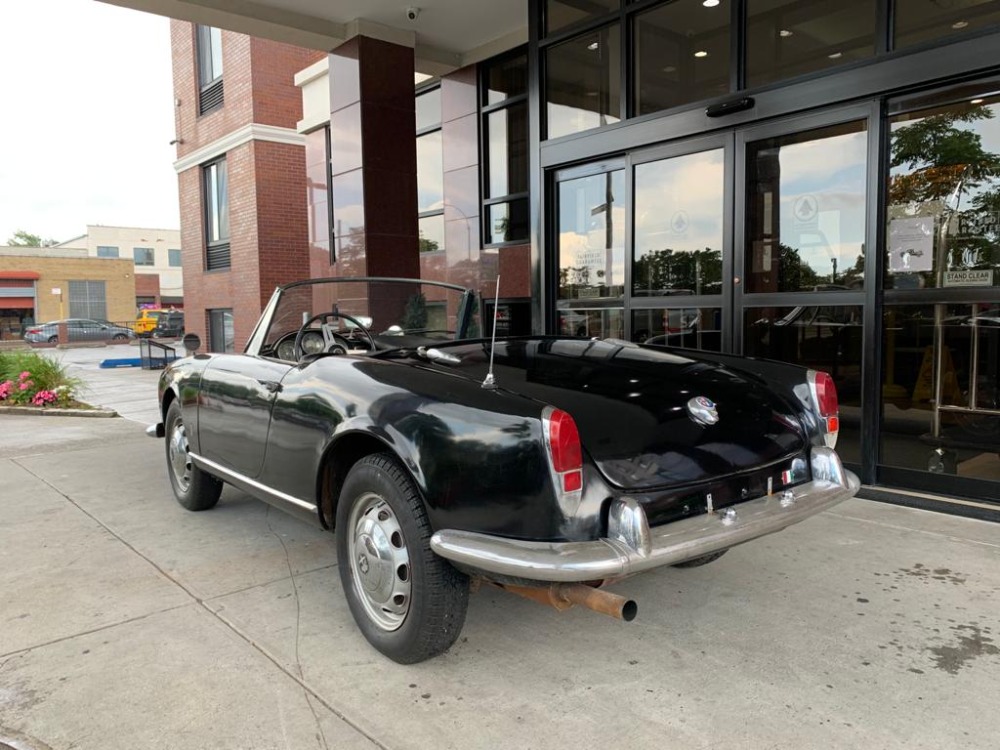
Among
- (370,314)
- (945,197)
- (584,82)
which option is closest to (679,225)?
(584,82)

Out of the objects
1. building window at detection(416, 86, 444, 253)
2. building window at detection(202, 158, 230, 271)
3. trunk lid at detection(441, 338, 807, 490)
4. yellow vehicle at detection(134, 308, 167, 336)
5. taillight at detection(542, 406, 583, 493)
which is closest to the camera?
taillight at detection(542, 406, 583, 493)

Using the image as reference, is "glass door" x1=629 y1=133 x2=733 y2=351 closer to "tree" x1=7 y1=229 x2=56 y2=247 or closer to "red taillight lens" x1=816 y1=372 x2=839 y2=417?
"red taillight lens" x1=816 y1=372 x2=839 y2=417

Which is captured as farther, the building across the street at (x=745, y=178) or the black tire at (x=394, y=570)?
the building across the street at (x=745, y=178)

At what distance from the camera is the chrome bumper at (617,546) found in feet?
7.32

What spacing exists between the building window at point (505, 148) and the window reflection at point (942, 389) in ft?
19.9

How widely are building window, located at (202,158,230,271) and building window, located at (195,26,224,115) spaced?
4.53 feet

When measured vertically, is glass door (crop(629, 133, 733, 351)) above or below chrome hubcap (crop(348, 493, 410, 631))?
above

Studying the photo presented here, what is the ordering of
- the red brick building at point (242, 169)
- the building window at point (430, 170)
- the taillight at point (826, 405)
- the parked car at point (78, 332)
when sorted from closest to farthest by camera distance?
the taillight at point (826, 405) → the building window at point (430, 170) → the red brick building at point (242, 169) → the parked car at point (78, 332)

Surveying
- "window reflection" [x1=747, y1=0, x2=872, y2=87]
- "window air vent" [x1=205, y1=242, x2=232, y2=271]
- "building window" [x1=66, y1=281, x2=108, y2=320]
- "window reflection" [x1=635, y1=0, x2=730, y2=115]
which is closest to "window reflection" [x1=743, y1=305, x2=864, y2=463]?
"window reflection" [x1=747, y1=0, x2=872, y2=87]

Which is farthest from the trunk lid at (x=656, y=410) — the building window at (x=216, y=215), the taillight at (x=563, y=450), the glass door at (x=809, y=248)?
the building window at (x=216, y=215)

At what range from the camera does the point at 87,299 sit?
55.1 m

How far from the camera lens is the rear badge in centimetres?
277

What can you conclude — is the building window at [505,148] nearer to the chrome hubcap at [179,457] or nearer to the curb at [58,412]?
the curb at [58,412]

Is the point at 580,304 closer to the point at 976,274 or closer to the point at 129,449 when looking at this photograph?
the point at 976,274
